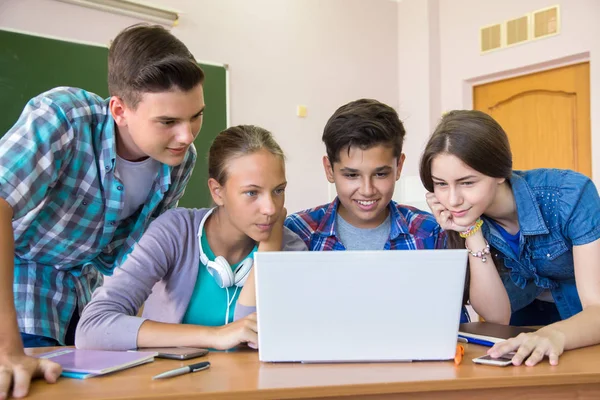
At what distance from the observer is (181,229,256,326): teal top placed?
4.86ft

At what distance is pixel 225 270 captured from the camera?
1446 mm

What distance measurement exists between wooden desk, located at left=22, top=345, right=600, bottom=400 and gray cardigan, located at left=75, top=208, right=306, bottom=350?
0.23m

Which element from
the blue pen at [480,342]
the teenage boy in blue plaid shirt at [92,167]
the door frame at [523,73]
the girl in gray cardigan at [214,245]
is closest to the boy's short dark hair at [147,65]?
the teenage boy in blue plaid shirt at [92,167]

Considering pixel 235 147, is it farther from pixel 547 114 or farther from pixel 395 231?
pixel 547 114

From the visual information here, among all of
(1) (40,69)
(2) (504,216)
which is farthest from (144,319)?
(1) (40,69)

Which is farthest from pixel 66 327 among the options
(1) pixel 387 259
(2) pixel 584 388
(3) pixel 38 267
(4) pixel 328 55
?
(4) pixel 328 55

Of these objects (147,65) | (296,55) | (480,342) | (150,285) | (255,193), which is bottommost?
(480,342)

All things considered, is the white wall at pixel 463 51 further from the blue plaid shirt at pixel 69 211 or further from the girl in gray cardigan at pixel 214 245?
the blue plaid shirt at pixel 69 211

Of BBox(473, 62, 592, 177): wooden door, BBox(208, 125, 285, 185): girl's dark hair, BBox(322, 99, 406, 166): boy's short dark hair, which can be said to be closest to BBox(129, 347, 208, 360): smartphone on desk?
BBox(208, 125, 285, 185): girl's dark hair

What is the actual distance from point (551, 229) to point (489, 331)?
35 centimetres

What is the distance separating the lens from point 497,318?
61.7 inches

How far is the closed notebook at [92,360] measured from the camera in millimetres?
968

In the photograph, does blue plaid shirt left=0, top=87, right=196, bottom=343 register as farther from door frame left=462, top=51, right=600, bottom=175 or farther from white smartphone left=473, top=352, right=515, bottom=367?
door frame left=462, top=51, right=600, bottom=175

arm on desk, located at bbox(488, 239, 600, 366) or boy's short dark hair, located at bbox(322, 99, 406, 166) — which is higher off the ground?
boy's short dark hair, located at bbox(322, 99, 406, 166)
